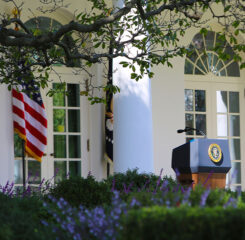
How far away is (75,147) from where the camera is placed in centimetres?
898

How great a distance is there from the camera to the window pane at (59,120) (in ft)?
29.0

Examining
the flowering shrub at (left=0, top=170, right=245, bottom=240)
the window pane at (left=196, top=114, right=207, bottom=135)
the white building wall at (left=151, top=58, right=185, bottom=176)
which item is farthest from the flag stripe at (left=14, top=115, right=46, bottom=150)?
the flowering shrub at (left=0, top=170, right=245, bottom=240)

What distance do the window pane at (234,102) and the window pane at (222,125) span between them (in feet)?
0.72

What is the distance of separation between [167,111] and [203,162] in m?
3.71

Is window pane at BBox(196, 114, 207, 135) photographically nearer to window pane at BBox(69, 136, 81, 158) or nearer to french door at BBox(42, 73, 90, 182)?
french door at BBox(42, 73, 90, 182)

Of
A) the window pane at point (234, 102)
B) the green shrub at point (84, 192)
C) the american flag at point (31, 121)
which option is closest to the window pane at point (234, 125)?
the window pane at point (234, 102)

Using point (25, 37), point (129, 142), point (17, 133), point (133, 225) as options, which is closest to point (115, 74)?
point (129, 142)

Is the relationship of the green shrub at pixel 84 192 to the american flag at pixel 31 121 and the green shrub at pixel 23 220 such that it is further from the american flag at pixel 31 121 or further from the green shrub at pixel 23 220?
the american flag at pixel 31 121

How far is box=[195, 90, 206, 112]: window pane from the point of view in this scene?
32.6 ft

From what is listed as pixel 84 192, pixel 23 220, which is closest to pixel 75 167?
pixel 84 192

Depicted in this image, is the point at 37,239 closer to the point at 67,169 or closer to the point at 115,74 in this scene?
the point at 115,74

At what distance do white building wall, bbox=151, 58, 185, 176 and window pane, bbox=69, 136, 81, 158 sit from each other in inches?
45.8

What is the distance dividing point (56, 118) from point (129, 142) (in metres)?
1.97

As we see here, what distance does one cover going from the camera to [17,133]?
7969 millimetres
